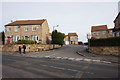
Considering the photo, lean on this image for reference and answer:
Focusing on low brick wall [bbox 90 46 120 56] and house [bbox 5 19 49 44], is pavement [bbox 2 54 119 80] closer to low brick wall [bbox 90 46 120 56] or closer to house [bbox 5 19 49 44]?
low brick wall [bbox 90 46 120 56]

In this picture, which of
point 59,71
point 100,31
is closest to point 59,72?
point 59,71

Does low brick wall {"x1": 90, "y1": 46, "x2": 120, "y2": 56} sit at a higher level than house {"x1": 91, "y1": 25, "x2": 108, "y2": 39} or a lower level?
lower

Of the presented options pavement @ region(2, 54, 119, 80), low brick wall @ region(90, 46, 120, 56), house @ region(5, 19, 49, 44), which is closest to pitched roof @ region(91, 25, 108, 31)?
house @ region(5, 19, 49, 44)

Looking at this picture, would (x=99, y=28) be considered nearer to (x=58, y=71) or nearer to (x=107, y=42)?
(x=107, y=42)

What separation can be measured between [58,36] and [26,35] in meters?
11.3

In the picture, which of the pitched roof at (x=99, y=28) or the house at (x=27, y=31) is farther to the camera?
the pitched roof at (x=99, y=28)

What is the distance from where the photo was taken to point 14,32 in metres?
29.7

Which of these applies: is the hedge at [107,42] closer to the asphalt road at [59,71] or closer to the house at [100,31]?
the asphalt road at [59,71]

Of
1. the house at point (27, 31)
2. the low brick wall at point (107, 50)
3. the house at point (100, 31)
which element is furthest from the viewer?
the house at point (100, 31)

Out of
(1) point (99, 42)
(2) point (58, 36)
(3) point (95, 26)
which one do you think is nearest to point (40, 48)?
(2) point (58, 36)

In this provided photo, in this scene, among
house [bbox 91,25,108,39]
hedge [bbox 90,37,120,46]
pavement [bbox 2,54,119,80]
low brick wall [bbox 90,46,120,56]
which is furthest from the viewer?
house [bbox 91,25,108,39]

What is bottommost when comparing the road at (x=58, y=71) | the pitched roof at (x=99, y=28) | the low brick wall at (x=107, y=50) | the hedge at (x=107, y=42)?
the road at (x=58, y=71)

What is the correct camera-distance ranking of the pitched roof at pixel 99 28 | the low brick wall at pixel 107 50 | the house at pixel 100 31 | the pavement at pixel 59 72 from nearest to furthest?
the pavement at pixel 59 72, the low brick wall at pixel 107 50, the house at pixel 100 31, the pitched roof at pixel 99 28

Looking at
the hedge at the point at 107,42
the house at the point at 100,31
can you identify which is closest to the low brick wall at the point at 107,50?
the hedge at the point at 107,42
